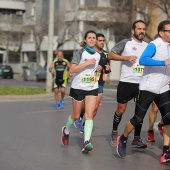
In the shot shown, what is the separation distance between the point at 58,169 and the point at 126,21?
3629 cm

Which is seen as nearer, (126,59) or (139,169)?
(139,169)

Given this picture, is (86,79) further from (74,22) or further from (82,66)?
(74,22)

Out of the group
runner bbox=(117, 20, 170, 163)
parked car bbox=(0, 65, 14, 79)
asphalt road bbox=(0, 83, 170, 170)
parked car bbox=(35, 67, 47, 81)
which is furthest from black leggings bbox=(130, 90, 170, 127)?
parked car bbox=(0, 65, 14, 79)

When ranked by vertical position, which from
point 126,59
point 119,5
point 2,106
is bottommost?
point 2,106

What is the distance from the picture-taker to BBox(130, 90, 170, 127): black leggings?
286 inches

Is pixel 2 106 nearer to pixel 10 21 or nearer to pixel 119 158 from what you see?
pixel 119 158

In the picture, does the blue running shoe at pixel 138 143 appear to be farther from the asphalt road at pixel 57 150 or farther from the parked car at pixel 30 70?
the parked car at pixel 30 70

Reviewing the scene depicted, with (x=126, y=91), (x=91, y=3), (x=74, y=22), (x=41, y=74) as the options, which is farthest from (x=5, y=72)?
(x=126, y=91)

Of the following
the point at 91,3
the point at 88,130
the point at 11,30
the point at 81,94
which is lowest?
the point at 88,130

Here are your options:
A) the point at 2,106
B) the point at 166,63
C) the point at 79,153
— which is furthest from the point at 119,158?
the point at 2,106

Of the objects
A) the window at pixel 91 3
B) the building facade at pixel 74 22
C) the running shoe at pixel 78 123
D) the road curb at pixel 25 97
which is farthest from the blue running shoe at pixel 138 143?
the window at pixel 91 3

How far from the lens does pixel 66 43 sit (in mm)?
55750

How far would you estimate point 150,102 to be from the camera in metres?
7.29

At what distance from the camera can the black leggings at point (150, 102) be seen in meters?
7.27
